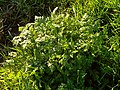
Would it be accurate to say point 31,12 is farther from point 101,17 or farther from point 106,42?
point 106,42

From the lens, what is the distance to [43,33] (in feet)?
7.56

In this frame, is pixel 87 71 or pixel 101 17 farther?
pixel 101 17

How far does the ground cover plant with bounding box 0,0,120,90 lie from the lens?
219 cm

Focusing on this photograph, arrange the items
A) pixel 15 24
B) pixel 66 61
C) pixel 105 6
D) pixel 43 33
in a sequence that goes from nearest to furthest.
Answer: pixel 66 61 < pixel 43 33 < pixel 105 6 < pixel 15 24

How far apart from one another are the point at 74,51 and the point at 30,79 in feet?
1.17

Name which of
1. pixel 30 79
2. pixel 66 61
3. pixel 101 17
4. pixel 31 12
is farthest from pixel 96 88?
pixel 31 12

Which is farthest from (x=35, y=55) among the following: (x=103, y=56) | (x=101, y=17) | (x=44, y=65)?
(x=101, y=17)

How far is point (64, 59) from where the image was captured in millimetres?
2160

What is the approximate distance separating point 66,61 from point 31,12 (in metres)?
0.98

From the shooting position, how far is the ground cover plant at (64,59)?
2.19 metres

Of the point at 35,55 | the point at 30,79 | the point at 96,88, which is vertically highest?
the point at 35,55

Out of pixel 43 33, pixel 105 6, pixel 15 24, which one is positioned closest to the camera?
pixel 43 33

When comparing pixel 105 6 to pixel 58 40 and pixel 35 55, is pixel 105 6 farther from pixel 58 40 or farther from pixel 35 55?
pixel 35 55

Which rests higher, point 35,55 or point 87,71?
point 35,55
